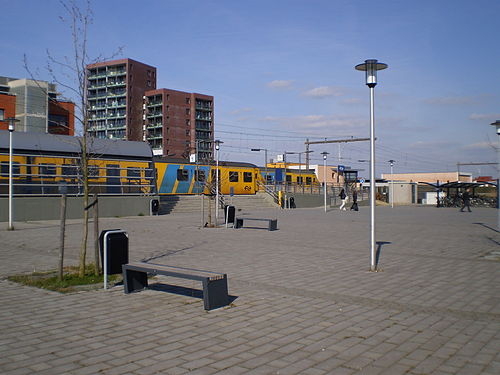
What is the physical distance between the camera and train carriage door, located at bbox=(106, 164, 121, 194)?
94.7 ft

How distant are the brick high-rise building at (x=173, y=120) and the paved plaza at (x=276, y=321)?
78.4m

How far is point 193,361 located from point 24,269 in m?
6.56

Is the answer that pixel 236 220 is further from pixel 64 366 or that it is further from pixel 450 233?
pixel 64 366

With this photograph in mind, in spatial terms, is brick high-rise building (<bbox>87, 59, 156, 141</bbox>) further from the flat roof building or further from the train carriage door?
the train carriage door

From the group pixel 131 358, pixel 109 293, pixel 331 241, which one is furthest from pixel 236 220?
pixel 131 358

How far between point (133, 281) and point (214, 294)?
5.87 ft

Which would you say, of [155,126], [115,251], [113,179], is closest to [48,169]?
[113,179]

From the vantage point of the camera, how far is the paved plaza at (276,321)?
4.58 metres

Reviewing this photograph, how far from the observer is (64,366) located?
449cm

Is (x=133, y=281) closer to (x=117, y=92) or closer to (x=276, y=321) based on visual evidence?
(x=276, y=321)

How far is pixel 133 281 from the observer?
25.6 feet

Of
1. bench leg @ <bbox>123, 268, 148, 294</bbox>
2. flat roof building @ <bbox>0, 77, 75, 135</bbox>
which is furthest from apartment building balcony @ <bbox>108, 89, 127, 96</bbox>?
bench leg @ <bbox>123, 268, 148, 294</bbox>

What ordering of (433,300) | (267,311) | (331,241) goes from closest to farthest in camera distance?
(267,311) < (433,300) < (331,241)

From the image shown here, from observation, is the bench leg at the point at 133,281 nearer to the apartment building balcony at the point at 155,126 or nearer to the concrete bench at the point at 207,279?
the concrete bench at the point at 207,279
